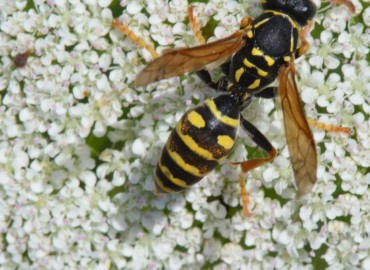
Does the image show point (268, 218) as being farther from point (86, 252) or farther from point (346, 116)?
point (86, 252)

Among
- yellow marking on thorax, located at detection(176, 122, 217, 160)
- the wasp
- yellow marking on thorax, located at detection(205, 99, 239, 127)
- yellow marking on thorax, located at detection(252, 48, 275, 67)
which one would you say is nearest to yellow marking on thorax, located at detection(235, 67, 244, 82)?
the wasp

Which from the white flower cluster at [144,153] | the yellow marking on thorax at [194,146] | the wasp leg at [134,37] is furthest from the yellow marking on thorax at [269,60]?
the wasp leg at [134,37]

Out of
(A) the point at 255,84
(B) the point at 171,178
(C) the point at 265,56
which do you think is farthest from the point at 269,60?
(B) the point at 171,178

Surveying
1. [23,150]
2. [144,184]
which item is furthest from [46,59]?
[144,184]

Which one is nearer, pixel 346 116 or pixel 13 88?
pixel 346 116

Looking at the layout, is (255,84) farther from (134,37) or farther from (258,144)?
(134,37)

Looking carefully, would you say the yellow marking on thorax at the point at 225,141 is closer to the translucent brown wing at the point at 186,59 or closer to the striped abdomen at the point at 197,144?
the striped abdomen at the point at 197,144
